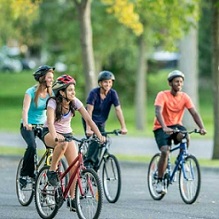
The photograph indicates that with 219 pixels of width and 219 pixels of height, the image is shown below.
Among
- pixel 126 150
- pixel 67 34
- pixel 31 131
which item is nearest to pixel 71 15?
pixel 67 34

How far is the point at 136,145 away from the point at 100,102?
14.7 metres

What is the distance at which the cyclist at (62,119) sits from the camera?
12547mm

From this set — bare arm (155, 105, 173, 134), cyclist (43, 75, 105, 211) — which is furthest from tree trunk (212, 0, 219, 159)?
cyclist (43, 75, 105, 211)

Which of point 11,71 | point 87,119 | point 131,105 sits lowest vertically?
point 87,119

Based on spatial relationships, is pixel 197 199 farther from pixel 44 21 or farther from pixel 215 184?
pixel 44 21

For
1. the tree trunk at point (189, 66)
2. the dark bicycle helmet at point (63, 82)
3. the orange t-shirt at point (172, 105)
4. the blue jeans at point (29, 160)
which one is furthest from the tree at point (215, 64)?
the tree trunk at point (189, 66)

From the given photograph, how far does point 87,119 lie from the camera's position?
12516 mm

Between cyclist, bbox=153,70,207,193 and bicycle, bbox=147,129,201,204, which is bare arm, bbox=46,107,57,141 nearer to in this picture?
bicycle, bbox=147,129,201,204

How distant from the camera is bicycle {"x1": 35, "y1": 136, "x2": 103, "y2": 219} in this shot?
1209 cm

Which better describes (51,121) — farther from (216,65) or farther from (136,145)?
(136,145)

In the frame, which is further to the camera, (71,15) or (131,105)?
(131,105)

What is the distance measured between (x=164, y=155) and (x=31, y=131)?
198 centimetres

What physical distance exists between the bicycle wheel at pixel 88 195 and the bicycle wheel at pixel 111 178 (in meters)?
2.63

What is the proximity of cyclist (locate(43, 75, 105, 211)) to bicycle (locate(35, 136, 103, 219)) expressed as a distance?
10cm
